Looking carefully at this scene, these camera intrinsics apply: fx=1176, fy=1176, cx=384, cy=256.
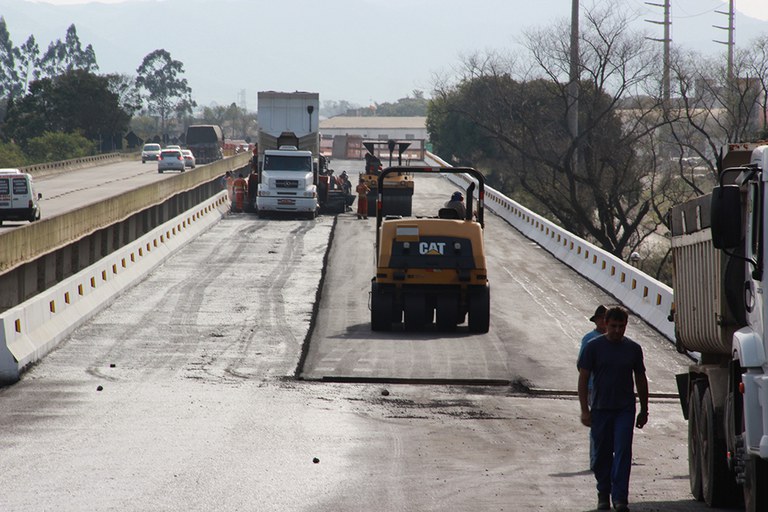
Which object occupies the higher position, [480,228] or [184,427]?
[480,228]

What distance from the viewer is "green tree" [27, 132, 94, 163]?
124312 millimetres

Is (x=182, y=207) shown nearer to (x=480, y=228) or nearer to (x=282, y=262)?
(x=282, y=262)

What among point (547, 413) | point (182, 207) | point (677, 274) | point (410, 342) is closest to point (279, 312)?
point (410, 342)

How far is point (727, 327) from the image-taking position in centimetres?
933

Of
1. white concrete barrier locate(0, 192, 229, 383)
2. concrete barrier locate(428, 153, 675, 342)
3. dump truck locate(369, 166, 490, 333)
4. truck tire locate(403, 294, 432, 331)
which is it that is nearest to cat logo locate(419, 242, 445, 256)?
dump truck locate(369, 166, 490, 333)

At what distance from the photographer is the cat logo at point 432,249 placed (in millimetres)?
21141

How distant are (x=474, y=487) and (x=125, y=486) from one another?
305cm

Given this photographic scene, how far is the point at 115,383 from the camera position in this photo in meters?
16.0

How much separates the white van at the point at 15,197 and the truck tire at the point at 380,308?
2406 cm

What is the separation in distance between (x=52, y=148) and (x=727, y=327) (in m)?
122

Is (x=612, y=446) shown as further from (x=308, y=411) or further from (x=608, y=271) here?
(x=608, y=271)

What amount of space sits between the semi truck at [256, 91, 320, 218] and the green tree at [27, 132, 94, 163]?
264 ft

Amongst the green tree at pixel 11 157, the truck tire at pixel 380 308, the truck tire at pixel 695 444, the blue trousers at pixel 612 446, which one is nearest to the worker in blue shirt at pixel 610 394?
the blue trousers at pixel 612 446

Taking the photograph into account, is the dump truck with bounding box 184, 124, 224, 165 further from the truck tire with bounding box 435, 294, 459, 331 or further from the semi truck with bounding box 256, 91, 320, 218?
the truck tire with bounding box 435, 294, 459, 331
